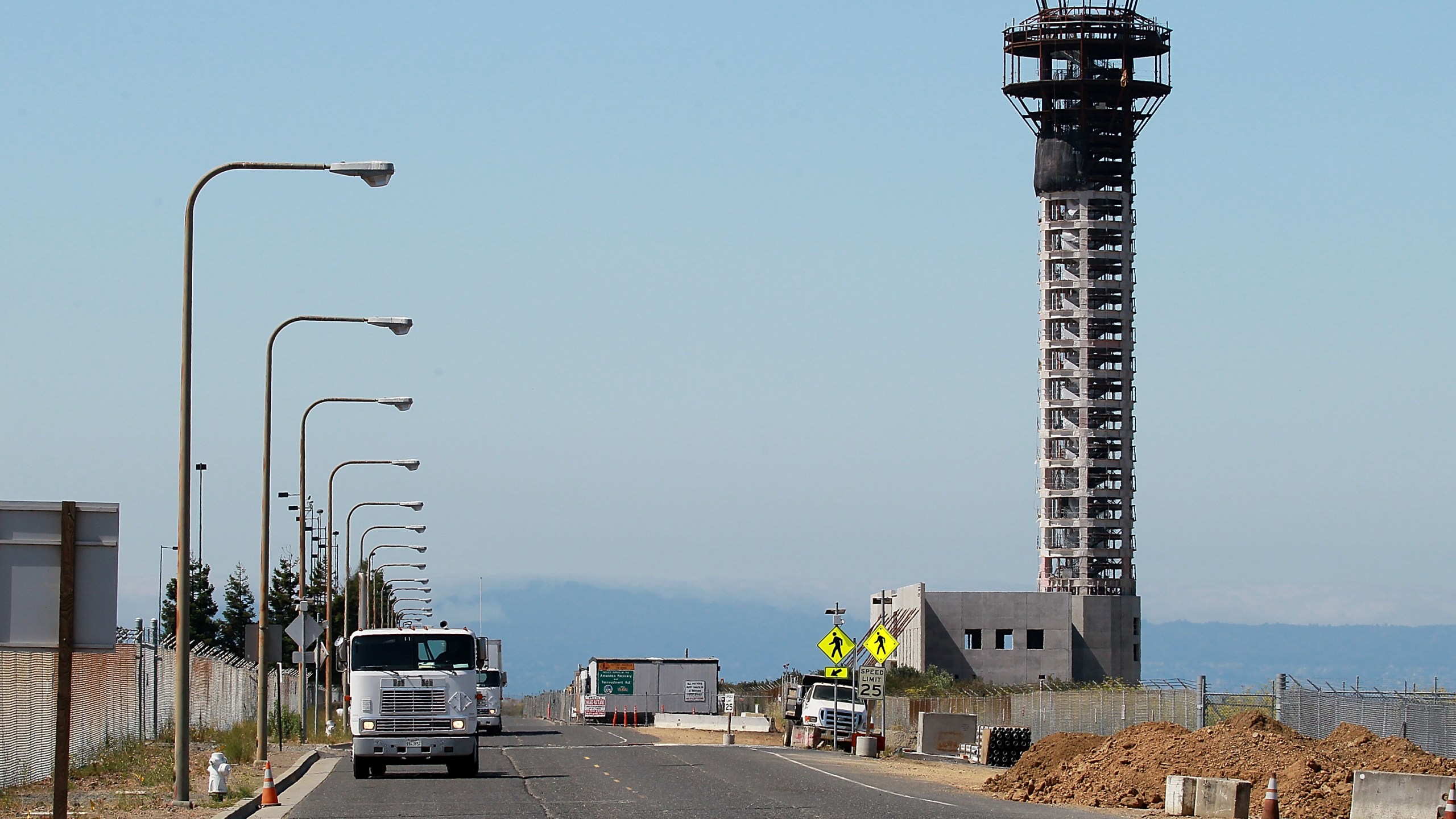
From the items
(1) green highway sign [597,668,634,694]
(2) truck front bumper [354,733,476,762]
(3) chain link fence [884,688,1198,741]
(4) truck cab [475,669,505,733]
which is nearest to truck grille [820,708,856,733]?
(3) chain link fence [884,688,1198,741]

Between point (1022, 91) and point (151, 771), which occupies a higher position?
point (1022, 91)

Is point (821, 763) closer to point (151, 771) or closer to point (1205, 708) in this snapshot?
point (1205, 708)

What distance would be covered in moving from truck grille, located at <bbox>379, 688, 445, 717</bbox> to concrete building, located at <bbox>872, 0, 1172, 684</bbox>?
90683 mm

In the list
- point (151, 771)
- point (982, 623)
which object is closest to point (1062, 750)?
point (151, 771)

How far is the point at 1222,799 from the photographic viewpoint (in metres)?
26.3

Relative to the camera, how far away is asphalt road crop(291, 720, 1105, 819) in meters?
24.7

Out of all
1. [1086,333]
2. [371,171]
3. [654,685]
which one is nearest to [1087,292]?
[1086,333]

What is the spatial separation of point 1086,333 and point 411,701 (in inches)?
3788

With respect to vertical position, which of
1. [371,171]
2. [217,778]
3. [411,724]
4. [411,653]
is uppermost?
[371,171]

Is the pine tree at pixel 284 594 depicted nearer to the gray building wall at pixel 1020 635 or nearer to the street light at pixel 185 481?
the gray building wall at pixel 1020 635

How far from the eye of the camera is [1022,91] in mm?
126000

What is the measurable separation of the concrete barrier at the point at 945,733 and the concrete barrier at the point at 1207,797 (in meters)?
22.7

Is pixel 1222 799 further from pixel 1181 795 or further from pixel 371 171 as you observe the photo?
pixel 371 171

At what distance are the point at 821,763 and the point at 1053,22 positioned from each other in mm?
93213
